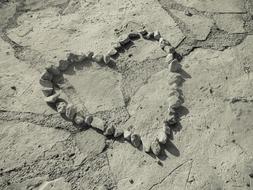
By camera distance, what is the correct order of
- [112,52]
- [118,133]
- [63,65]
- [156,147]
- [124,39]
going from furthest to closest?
[124,39], [112,52], [63,65], [118,133], [156,147]

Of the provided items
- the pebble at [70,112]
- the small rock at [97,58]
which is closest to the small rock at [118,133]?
the pebble at [70,112]

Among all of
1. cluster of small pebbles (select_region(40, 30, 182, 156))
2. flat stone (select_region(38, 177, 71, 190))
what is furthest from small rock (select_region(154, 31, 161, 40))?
flat stone (select_region(38, 177, 71, 190))

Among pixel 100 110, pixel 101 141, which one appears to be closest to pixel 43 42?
pixel 100 110

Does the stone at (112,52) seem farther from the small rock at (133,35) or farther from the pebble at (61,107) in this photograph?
the pebble at (61,107)

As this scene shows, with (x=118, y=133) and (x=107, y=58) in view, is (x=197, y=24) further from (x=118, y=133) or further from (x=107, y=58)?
(x=118, y=133)

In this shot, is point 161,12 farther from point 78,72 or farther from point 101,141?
point 101,141

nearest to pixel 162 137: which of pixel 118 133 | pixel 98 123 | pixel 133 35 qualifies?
→ pixel 118 133
